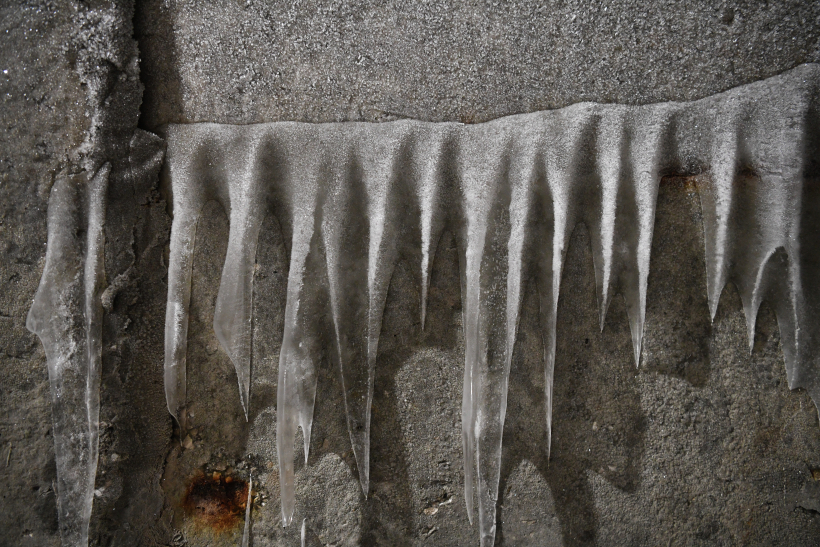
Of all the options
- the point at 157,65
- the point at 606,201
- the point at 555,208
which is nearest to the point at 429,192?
the point at 555,208

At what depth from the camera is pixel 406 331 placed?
58.4 inches

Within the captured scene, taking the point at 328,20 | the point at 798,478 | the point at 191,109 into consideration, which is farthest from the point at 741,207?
the point at 191,109

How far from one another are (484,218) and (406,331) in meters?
0.45

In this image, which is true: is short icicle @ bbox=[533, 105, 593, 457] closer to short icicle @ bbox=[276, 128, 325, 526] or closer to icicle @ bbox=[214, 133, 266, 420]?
short icicle @ bbox=[276, 128, 325, 526]

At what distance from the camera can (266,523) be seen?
1533mm

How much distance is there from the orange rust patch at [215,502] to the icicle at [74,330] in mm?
293

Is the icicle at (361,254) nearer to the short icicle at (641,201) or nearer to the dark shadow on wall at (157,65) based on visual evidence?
the dark shadow on wall at (157,65)

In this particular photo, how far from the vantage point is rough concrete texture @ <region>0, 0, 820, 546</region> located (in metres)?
1.32

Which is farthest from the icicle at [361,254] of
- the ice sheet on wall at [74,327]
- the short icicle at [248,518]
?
the ice sheet on wall at [74,327]

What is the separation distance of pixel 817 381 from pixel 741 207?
1.98ft

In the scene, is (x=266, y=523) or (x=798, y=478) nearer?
(x=798, y=478)

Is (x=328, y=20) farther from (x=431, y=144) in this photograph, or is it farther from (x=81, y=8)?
(x=81, y=8)

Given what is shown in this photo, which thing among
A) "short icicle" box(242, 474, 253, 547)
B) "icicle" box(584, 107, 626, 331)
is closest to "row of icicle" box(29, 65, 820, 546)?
"icicle" box(584, 107, 626, 331)

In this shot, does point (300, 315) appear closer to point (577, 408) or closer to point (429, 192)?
point (429, 192)
